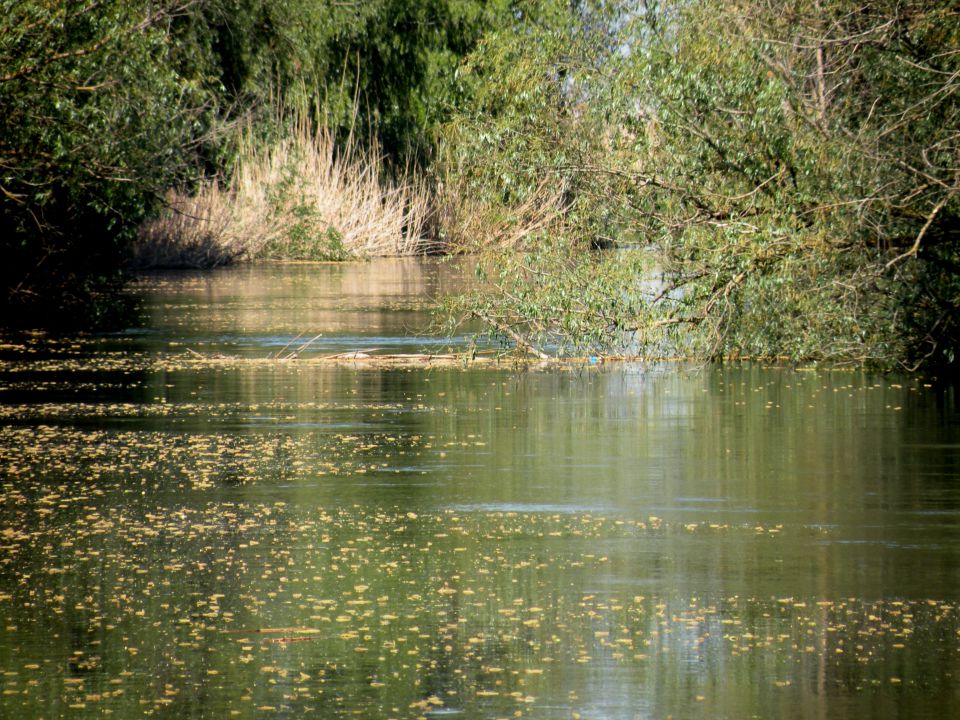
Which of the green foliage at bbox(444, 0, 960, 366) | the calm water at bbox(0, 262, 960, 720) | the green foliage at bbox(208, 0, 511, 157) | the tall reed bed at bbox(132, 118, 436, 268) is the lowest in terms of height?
the calm water at bbox(0, 262, 960, 720)

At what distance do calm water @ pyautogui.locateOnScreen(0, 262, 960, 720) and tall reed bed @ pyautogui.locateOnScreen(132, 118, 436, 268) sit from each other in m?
23.5

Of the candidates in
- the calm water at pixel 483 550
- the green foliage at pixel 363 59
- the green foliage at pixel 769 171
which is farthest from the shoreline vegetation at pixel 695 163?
the green foliage at pixel 363 59

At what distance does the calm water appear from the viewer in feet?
19.0

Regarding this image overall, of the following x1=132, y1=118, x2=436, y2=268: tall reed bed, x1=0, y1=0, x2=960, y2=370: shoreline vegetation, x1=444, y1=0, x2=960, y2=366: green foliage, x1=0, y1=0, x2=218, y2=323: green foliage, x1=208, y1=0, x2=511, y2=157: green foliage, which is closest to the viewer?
x1=444, y1=0, x2=960, y2=366: green foliage

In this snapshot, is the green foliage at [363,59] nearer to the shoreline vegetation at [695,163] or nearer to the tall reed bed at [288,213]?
the tall reed bed at [288,213]

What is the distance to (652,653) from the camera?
20.2 ft

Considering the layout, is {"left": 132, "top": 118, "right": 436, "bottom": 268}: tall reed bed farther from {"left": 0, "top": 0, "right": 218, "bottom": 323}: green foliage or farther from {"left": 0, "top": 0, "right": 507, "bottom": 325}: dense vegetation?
{"left": 0, "top": 0, "right": 218, "bottom": 323}: green foliage

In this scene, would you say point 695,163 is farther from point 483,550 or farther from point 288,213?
point 288,213

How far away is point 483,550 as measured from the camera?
8.00m

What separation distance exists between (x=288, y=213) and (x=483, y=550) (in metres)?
33.7

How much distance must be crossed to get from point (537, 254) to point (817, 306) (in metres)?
2.51

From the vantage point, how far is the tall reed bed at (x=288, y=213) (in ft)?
125

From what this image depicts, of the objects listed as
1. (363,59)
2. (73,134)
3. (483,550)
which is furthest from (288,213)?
(483,550)

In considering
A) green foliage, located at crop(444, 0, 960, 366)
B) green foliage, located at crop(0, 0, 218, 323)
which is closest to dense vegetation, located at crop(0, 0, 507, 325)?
green foliage, located at crop(0, 0, 218, 323)
